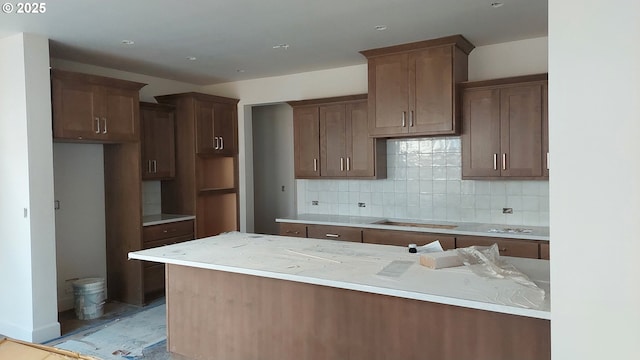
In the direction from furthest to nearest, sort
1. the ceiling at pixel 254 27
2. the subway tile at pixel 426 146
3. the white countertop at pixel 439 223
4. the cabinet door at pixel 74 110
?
the subway tile at pixel 426 146
the cabinet door at pixel 74 110
the white countertop at pixel 439 223
the ceiling at pixel 254 27

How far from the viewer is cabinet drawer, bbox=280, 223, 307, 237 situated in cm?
488

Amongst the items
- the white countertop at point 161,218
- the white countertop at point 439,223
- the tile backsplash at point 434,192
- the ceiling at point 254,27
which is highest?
the ceiling at point 254,27

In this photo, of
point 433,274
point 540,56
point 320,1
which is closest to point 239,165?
point 320,1

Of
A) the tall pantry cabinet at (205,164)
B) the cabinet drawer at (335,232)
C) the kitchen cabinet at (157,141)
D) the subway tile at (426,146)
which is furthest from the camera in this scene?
the tall pantry cabinet at (205,164)

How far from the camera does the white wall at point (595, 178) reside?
150cm

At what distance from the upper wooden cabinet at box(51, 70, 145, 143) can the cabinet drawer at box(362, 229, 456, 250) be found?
260 cm

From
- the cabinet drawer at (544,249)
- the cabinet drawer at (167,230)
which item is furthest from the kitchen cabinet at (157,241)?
the cabinet drawer at (544,249)

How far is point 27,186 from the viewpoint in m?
3.75

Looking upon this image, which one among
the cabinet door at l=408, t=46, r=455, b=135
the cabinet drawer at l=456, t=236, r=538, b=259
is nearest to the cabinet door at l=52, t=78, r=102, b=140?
the cabinet door at l=408, t=46, r=455, b=135

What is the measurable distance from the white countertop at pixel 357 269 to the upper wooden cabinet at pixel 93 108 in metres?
1.79

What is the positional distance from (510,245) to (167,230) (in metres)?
3.52

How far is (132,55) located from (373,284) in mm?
3582

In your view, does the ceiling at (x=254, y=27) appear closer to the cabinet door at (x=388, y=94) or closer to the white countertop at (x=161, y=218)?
the cabinet door at (x=388, y=94)

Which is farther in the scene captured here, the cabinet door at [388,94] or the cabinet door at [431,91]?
the cabinet door at [388,94]
